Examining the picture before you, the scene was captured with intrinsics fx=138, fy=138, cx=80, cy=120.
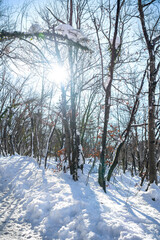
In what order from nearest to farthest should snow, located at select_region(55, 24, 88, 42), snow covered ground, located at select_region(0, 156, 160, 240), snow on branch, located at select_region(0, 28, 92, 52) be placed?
snow covered ground, located at select_region(0, 156, 160, 240) → snow, located at select_region(55, 24, 88, 42) → snow on branch, located at select_region(0, 28, 92, 52)

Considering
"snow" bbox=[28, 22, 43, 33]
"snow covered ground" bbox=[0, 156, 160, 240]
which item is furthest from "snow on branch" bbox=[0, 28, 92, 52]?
"snow covered ground" bbox=[0, 156, 160, 240]

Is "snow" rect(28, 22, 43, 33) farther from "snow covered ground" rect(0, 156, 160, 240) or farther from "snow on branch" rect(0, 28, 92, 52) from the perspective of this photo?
"snow covered ground" rect(0, 156, 160, 240)

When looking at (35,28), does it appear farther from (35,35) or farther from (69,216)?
(69,216)

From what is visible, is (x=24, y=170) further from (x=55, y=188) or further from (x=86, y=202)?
(x=86, y=202)

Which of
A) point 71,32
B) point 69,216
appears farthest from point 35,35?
point 69,216

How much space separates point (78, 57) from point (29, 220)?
261 inches

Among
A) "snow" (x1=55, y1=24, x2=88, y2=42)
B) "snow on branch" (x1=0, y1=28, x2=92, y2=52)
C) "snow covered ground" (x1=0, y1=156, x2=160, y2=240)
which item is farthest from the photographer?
"snow on branch" (x1=0, y1=28, x2=92, y2=52)

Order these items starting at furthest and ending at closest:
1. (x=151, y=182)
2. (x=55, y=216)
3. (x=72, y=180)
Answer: (x=72, y=180)
(x=151, y=182)
(x=55, y=216)

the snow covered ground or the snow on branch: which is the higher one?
the snow on branch

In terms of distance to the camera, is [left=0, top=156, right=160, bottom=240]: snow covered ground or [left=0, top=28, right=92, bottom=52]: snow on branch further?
[left=0, top=28, right=92, bottom=52]: snow on branch

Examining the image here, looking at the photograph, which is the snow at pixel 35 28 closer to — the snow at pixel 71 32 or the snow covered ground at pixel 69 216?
the snow at pixel 71 32

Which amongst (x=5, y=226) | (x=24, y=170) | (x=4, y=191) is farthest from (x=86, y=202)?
(x=24, y=170)

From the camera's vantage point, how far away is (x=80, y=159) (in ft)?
17.3

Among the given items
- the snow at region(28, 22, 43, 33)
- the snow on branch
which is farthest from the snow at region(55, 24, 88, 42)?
the snow at region(28, 22, 43, 33)
